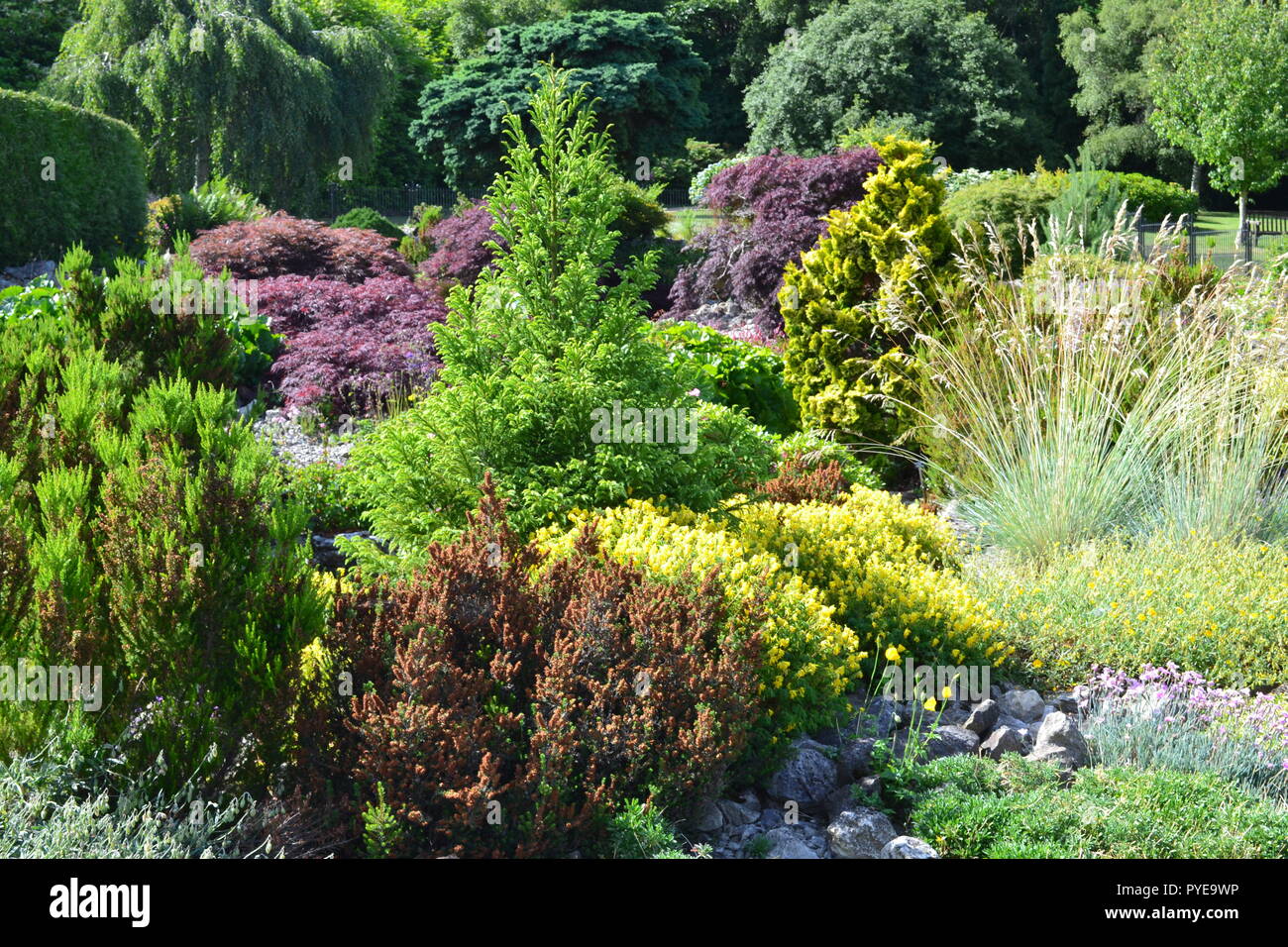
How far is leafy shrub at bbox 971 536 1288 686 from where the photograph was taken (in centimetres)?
489

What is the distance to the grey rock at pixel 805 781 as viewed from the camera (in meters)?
3.75

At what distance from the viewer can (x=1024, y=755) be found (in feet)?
13.5

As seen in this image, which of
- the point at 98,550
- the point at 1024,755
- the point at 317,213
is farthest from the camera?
the point at 317,213

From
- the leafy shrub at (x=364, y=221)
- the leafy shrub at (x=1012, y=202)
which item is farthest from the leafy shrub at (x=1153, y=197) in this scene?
the leafy shrub at (x=364, y=221)

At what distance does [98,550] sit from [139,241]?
1389cm

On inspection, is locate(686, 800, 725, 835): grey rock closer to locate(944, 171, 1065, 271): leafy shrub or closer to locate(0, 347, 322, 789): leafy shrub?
locate(0, 347, 322, 789): leafy shrub

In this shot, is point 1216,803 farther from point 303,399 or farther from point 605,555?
point 303,399

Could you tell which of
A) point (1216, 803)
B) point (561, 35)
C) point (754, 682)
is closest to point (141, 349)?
point (754, 682)

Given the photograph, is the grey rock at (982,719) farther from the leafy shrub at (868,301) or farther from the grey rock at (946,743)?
the leafy shrub at (868,301)

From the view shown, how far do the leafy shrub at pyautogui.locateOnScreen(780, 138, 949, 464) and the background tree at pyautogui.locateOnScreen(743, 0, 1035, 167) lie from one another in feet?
76.0

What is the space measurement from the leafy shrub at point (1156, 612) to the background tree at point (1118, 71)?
1256 inches

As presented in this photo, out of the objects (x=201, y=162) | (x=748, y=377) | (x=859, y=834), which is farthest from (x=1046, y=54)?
(x=859, y=834)

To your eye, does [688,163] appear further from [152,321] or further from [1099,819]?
[1099,819]

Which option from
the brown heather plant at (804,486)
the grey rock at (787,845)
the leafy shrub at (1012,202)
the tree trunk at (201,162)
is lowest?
the grey rock at (787,845)
